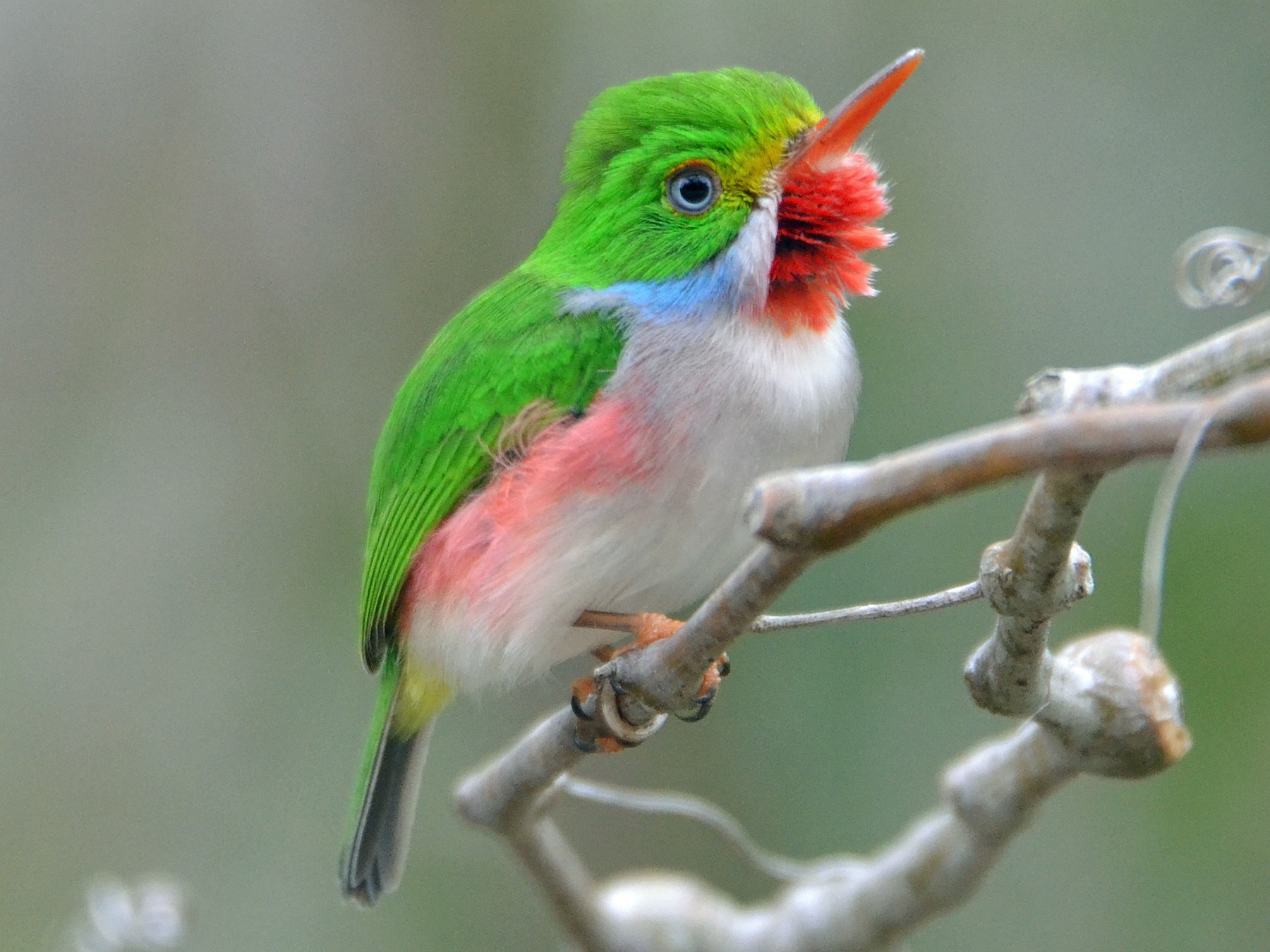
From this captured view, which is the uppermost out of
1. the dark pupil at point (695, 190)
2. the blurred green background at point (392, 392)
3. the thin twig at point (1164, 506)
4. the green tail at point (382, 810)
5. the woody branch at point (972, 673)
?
the blurred green background at point (392, 392)

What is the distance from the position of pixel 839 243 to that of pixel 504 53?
2893 mm

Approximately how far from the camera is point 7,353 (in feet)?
15.4

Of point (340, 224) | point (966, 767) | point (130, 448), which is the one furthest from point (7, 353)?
point (966, 767)

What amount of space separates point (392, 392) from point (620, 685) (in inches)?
117

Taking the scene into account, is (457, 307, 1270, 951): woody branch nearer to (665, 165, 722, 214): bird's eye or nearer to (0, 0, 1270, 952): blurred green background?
(665, 165, 722, 214): bird's eye

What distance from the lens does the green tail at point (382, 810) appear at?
263cm

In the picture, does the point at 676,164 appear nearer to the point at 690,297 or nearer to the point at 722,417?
the point at 690,297

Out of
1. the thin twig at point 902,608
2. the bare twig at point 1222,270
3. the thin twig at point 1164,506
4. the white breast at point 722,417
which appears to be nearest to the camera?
the thin twig at point 1164,506

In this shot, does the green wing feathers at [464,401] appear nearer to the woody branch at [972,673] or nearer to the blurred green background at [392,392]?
the woody branch at [972,673]

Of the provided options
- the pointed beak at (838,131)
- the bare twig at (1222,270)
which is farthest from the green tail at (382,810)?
the bare twig at (1222,270)

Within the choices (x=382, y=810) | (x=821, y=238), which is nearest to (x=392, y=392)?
(x=382, y=810)

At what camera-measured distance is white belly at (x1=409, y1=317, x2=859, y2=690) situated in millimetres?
2076

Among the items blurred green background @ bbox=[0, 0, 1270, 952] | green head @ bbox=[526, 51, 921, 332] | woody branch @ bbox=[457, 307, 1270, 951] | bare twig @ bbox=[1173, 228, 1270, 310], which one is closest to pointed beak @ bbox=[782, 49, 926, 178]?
green head @ bbox=[526, 51, 921, 332]

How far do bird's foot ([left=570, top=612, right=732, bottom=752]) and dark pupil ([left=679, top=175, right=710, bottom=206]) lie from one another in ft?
2.06
